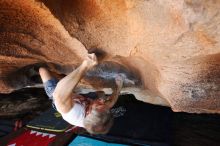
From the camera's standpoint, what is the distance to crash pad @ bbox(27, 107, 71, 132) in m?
2.93

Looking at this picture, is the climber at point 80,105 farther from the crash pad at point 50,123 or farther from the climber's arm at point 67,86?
the crash pad at point 50,123

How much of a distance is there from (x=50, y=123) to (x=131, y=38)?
1.95 m

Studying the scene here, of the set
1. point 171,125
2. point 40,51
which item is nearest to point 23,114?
point 171,125

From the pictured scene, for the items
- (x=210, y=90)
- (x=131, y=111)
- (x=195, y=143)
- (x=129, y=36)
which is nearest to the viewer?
(x=129, y=36)

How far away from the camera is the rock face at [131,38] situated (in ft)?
3.63

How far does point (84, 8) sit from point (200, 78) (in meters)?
0.62

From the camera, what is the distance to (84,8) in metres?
1.25

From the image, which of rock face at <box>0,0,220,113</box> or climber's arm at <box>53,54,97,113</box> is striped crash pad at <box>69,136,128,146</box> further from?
climber's arm at <box>53,54,97,113</box>

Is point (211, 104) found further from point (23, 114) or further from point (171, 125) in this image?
point (23, 114)

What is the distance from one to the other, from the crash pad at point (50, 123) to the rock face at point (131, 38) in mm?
1335

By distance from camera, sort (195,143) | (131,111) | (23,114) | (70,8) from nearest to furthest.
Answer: (70,8)
(195,143)
(131,111)
(23,114)

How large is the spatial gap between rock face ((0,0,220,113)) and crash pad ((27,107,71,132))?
4.38 feet

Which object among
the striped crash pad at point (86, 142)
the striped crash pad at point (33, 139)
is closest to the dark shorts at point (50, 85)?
the striped crash pad at point (86, 142)

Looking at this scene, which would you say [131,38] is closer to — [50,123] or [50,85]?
[50,85]
